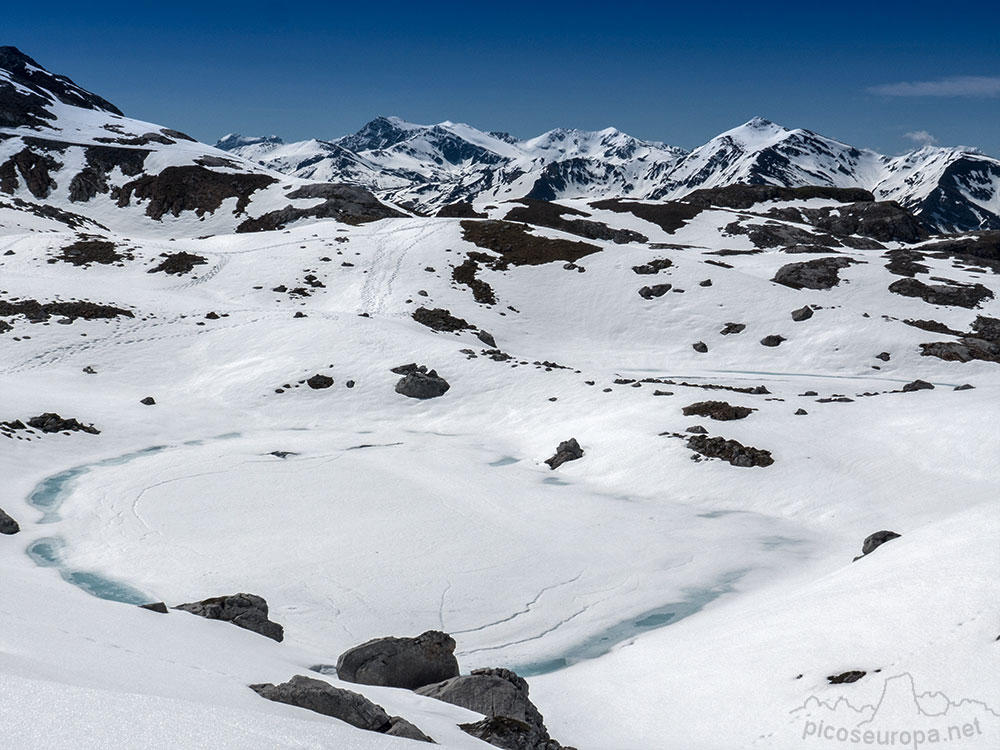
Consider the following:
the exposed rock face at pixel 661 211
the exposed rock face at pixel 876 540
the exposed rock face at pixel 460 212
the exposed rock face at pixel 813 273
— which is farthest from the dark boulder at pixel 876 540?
the exposed rock face at pixel 661 211

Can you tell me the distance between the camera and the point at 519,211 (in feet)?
304

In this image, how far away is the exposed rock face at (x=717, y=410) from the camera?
1100 inches

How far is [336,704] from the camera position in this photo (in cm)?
789

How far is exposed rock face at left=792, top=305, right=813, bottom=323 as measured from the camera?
163 feet

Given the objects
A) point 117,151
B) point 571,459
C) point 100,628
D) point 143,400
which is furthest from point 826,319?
point 117,151

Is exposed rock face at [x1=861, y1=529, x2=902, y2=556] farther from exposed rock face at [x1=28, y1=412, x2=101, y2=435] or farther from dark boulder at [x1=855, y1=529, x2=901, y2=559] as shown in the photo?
exposed rock face at [x1=28, y1=412, x2=101, y2=435]

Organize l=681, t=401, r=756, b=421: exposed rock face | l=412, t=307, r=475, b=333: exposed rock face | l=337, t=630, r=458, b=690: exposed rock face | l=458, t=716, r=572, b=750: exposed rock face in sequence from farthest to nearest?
l=412, t=307, r=475, b=333: exposed rock face, l=681, t=401, r=756, b=421: exposed rock face, l=337, t=630, r=458, b=690: exposed rock face, l=458, t=716, r=572, b=750: exposed rock face

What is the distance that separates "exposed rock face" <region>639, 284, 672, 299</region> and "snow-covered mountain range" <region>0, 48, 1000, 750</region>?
0.24 meters

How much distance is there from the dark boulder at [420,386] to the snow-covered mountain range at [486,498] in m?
0.14

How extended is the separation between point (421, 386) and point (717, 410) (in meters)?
14.6

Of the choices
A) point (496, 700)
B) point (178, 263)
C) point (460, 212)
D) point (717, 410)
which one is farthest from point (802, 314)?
point (460, 212)

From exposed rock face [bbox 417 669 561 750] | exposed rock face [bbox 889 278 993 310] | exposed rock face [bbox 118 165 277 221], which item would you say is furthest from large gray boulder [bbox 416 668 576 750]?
exposed rock face [bbox 118 165 277 221]

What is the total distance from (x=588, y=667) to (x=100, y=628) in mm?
8321

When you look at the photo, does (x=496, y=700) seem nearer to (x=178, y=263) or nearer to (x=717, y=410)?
(x=717, y=410)
